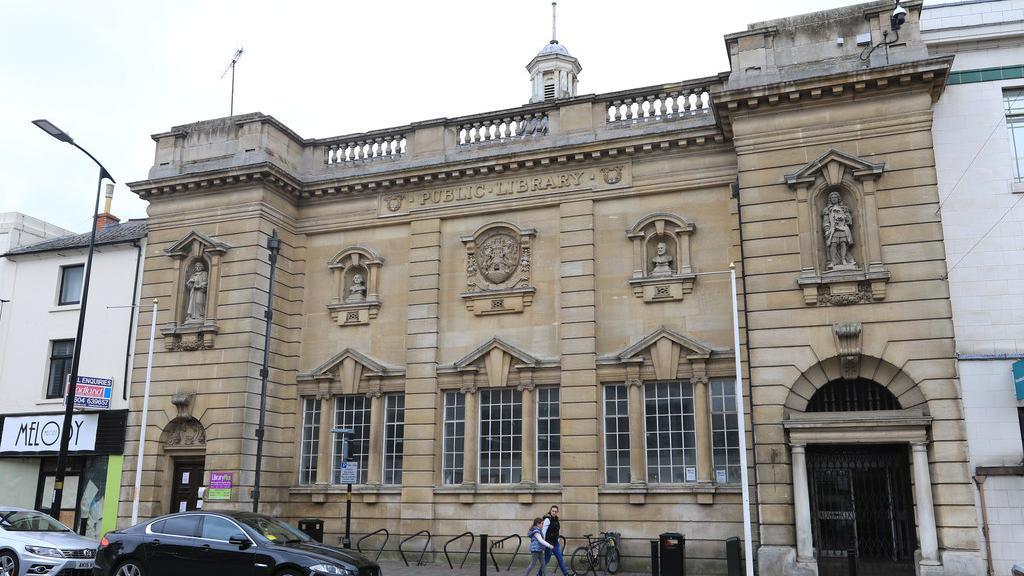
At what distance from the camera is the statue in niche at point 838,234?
18594mm

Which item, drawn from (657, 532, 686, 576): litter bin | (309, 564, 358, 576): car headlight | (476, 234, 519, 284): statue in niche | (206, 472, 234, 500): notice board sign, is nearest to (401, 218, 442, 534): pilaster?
(476, 234, 519, 284): statue in niche

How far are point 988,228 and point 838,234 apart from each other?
10.8 ft

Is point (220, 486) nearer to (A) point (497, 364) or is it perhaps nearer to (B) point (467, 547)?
(B) point (467, 547)

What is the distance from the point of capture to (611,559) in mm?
19656

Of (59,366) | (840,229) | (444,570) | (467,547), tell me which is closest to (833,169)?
(840,229)

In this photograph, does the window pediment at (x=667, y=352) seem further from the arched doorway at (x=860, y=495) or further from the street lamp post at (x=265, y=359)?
the street lamp post at (x=265, y=359)

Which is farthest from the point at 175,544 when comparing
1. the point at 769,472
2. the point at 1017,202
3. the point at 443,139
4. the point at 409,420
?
the point at 1017,202

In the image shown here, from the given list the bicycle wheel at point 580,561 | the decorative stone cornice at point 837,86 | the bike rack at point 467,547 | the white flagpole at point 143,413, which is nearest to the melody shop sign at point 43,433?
the white flagpole at point 143,413

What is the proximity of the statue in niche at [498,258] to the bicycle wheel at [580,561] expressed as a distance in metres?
7.34

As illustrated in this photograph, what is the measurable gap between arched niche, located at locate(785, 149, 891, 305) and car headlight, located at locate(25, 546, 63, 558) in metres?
16.0

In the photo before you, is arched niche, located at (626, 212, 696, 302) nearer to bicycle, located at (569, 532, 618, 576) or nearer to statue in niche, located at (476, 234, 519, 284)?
statue in niche, located at (476, 234, 519, 284)

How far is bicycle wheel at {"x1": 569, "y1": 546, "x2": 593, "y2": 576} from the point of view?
19.6 m

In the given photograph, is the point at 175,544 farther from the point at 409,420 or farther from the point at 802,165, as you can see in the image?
the point at 802,165

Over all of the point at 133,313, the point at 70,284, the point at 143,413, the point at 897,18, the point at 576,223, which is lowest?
the point at 143,413
